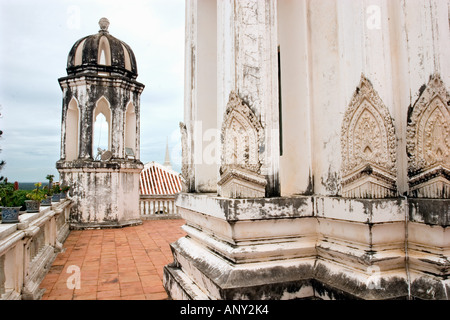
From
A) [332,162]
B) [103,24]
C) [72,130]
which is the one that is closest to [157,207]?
[72,130]

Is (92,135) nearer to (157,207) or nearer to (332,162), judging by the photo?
(157,207)

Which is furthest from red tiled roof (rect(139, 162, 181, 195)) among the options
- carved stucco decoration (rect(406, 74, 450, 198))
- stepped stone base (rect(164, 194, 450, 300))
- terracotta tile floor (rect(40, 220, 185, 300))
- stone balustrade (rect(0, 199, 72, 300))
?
carved stucco decoration (rect(406, 74, 450, 198))

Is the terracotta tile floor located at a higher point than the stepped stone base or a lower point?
lower

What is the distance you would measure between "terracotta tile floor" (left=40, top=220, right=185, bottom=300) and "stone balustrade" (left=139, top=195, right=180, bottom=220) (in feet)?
10.5

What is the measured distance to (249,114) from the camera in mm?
2631

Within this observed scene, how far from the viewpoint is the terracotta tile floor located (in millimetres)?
4277

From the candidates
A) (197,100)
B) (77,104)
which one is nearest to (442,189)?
(197,100)

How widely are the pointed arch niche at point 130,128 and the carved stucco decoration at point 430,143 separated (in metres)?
10.9

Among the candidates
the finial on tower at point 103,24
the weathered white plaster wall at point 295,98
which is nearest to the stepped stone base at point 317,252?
the weathered white plaster wall at point 295,98

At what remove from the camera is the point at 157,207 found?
13.2 metres

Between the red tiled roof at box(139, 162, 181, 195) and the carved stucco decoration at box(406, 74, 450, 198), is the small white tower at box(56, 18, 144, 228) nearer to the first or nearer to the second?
the red tiled roof at box(139, 162, 181, 195)

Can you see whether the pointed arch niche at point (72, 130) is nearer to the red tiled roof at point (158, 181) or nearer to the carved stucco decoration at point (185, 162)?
the red tiled roof at point (158, 181)

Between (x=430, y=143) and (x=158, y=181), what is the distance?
15733 millimetres
